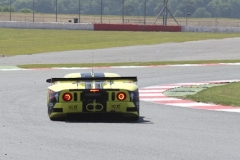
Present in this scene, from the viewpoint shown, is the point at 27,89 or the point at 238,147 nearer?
the point at 238,147

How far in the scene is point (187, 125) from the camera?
40.0 ft

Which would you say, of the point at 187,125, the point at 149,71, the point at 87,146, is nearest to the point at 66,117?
the point at 187,125

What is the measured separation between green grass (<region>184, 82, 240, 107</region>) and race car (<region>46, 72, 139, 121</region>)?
167 inches

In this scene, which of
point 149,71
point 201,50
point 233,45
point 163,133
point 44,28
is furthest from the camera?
point 44,28

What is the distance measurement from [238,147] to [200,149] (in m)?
0.60

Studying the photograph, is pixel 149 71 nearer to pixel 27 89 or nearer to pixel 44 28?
pixel 27 89

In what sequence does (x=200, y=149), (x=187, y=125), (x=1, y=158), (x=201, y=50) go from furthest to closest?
1. (x=201, y=50)
2. (x=187, y=125)
3. (x=200, y=149)
4. (x=1, y=158)

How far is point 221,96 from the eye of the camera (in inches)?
693

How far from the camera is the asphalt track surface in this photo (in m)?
8.97

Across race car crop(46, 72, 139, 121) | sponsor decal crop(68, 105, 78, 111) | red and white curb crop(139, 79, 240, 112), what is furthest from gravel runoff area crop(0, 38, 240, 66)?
sponsor decal crop(68, 105, 78, 111)

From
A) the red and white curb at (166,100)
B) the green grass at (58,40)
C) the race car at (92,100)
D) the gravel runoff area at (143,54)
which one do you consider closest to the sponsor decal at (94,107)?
the race car at (92,100)

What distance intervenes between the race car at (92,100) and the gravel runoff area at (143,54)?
1994 cm

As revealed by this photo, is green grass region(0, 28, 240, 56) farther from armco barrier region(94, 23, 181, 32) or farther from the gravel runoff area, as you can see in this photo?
armco barrier region(94, 23, 181, 32)

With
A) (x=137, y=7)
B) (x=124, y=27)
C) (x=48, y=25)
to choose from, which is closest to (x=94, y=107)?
(x=124, y=27)
